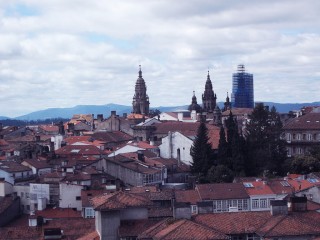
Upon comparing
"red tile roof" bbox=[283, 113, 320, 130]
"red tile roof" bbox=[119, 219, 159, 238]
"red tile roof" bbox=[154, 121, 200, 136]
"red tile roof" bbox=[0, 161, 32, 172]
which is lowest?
"red tile roof" bbox=[0, 161, 32, 172]

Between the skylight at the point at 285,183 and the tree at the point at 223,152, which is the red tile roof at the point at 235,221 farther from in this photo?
the tree at the point at 223,152

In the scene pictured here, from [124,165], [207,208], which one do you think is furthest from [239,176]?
[207,208]

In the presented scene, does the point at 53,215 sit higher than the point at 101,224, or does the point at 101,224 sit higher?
the point at 101,224

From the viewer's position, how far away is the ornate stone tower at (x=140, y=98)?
169750mm

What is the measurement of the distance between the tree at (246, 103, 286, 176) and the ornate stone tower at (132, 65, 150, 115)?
90611 mm

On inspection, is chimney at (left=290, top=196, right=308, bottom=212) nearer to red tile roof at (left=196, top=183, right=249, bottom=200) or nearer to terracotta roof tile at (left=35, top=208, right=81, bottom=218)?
red tile roof at (left=196, top=183, right=249, bottom=200)

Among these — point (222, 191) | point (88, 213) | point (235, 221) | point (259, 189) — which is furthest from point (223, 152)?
point (235, 221)

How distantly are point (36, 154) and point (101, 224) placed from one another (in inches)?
2202

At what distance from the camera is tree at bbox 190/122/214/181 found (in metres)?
→ 73.5

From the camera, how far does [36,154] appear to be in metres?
89.2

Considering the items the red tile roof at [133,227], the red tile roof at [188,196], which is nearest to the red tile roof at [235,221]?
the red tile roof at [133,227]

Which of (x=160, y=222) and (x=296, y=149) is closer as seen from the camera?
(x=160, y=222)

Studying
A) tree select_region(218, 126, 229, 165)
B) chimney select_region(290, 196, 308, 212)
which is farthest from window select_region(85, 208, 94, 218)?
tree select_region(218, 126, 229, 165)

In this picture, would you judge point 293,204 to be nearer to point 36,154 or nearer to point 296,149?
point 296,149
